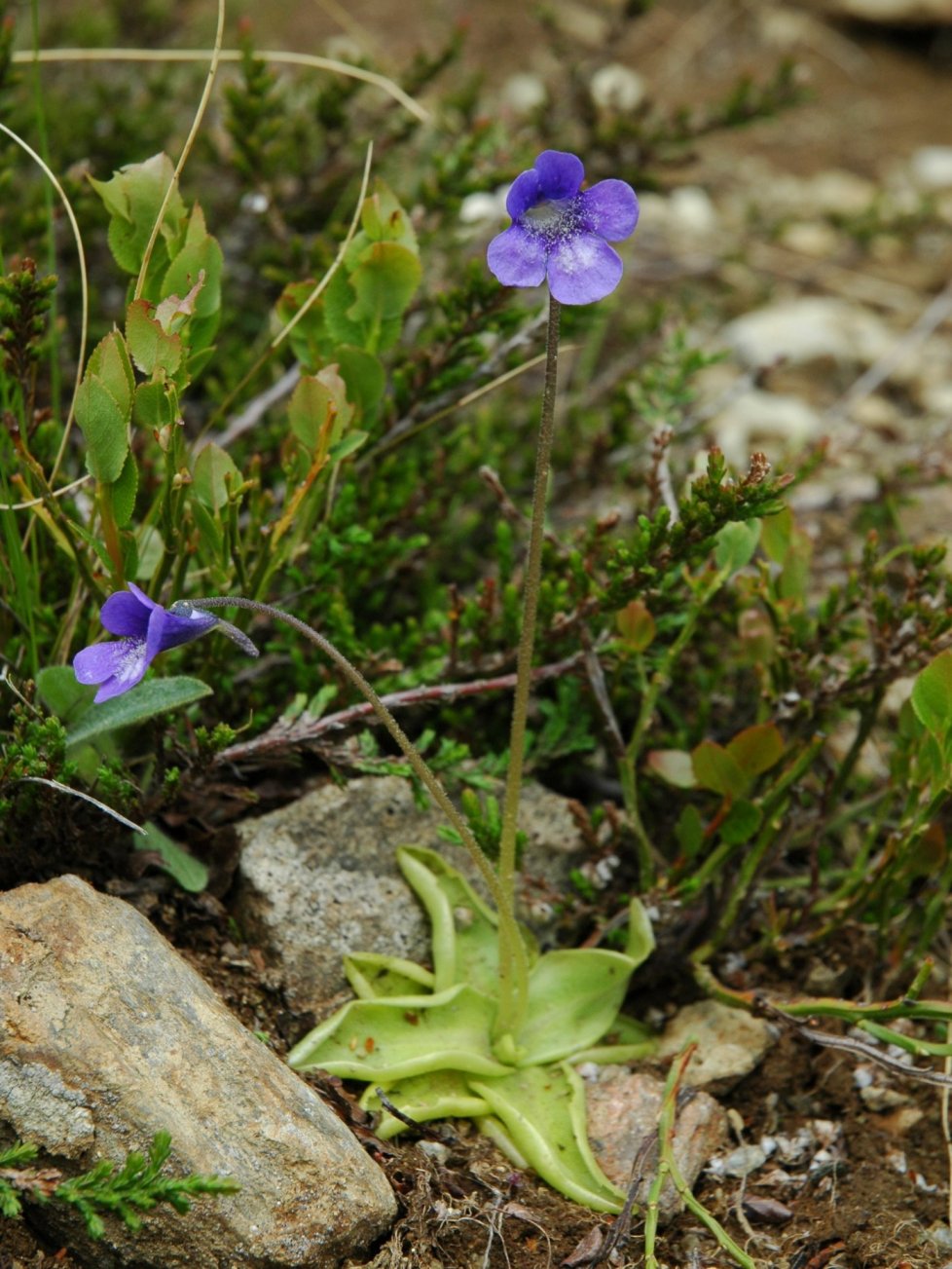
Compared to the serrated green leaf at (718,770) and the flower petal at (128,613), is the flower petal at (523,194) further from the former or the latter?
the serrated green leaf at (718,770)

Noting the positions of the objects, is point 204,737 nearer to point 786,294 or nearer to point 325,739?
point 325,739

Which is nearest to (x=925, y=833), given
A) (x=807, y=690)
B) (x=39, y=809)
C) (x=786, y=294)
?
(x=807, y=690)

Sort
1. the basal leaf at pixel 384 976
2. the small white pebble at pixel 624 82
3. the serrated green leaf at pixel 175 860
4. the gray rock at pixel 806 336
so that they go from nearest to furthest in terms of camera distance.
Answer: the serrated green leaf at pixel 175 860 → the basal leaf at pixel 384 976 → the gray rock at pixel 806 336 → the small white pebble at pixel 624 82

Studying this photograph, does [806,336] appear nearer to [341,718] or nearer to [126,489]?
[341,718]

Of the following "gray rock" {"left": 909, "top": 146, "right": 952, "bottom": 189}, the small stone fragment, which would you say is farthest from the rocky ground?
"gray rock" {"left": 909, "top": 146, "right": 952, "bottom": 189}

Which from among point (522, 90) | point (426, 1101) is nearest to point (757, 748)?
point (426, 1101)

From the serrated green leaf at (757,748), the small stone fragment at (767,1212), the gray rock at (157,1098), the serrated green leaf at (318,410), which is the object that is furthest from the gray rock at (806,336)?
the gray rock at (157,1098)

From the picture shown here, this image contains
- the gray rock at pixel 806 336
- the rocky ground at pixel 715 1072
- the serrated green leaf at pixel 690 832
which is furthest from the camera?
the gray rock at pixel 806 336

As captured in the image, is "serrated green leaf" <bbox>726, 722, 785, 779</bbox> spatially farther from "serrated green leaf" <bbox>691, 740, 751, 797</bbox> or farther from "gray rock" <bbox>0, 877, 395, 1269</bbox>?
"gray rock" <bbox>0, 877, 395, 1269</bbox>
